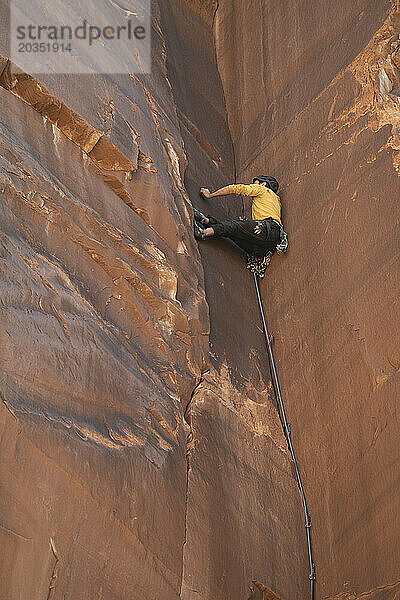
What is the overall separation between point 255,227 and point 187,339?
1.34 metres

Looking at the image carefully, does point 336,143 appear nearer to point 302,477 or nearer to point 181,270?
point 181,270

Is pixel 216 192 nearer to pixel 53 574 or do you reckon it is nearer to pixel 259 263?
pixel 259 263

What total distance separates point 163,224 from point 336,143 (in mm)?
1660

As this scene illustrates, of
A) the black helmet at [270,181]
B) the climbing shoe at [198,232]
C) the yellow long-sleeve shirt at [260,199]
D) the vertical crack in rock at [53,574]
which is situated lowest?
the vertical crack in rock at [53,574]

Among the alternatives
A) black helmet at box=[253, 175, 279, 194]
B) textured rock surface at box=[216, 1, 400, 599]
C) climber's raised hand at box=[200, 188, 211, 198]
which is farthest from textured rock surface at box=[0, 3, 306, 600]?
black helmet at box=[253, 175, 279, 194]

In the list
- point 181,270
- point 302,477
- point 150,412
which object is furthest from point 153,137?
point 302,477

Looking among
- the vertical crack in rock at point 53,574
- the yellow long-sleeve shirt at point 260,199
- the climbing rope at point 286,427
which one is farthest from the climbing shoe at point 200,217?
the vertical crack in rock at point 53,574

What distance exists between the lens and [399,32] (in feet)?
18.9

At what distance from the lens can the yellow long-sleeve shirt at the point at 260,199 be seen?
18.9ft

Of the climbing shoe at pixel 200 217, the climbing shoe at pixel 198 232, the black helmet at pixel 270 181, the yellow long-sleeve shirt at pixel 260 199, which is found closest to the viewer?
the climbing shoe at pixel 198 232

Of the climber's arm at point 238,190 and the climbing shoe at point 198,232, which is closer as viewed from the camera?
the climbing shoe at point 198,232

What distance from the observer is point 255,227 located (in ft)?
18.4

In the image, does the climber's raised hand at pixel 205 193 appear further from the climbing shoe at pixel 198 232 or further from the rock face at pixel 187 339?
the climbing shoe at pixel 198 232

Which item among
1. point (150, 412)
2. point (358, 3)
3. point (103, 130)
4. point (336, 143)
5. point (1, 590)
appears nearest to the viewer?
point (1, 590)
